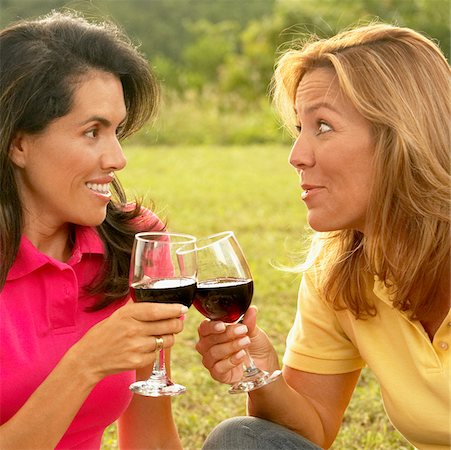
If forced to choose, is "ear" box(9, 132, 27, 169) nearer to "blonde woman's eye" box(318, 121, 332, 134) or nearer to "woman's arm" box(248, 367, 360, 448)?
"blonde woman's eye" box(318, 121, 332, 134)

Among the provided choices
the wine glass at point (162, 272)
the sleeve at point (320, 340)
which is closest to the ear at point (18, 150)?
the wine glass at point (162, 272)

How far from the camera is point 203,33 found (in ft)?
82.5

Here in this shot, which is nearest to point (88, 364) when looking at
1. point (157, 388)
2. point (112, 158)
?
point (157, 388)

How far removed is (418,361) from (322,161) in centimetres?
73

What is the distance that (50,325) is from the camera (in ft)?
10.3

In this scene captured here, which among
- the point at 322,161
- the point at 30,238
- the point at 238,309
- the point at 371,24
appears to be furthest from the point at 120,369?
the point at 371,24

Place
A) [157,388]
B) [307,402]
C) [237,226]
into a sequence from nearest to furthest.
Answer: [157,388] → [307,402] → [237,226]

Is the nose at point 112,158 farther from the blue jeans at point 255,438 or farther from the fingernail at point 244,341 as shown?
the blue jeans at point 255,438

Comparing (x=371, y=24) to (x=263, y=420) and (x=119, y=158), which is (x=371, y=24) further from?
(x=263, y=420)

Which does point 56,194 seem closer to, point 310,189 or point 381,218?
point 310,189

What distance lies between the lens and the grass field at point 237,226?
15.5ft

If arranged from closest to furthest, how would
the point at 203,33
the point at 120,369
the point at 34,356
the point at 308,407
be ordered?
the point at 120,369
the point at 34,356
the point at 308,407
the point at 203,33

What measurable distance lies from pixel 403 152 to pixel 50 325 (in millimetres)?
1293

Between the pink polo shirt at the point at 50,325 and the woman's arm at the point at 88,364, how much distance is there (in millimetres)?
236
